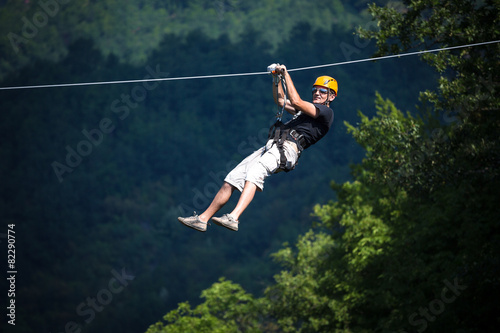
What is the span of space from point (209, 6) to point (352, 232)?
105579 mm

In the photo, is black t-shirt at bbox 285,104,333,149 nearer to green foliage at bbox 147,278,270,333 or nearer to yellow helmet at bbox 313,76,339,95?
yellow helmet at bbox 313,76,339,95

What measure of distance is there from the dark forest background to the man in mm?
64121

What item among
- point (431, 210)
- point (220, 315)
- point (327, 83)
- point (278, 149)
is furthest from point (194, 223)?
point (220, 315)

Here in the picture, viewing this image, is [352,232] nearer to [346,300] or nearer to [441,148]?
[346,300]

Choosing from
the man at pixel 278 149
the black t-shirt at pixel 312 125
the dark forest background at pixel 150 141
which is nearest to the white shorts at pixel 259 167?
the man at pixel 278 149

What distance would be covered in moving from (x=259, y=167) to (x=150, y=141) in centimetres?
10423

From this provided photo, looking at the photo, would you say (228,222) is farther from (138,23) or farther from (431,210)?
(138,23)

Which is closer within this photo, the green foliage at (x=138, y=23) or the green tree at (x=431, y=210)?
the green tree at (x=431, y=210)

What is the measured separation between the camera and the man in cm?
702

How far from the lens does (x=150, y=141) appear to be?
360 ft

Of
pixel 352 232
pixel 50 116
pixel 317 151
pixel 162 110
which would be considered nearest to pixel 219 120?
pixel 162 110

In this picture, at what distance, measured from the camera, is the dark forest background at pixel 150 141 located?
278 feet

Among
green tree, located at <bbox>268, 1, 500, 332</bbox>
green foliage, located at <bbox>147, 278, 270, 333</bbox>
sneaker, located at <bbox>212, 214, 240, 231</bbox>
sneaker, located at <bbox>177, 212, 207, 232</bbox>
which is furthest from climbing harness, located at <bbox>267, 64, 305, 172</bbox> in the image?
green foliage, located at <bbox>147, 278, 270, 333</bbox>

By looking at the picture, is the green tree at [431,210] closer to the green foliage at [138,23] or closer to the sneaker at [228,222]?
the sneaker at [228,222]
